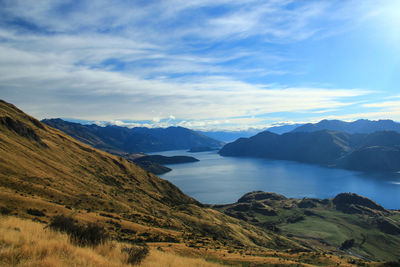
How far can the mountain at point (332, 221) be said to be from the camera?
107656 millimetres

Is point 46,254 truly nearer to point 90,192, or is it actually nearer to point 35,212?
point 35,212

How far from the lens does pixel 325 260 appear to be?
41.2m

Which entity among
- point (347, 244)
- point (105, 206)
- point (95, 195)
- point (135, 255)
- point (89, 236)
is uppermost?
point (89, 236)

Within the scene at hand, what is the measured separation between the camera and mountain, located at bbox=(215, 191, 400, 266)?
107656mm

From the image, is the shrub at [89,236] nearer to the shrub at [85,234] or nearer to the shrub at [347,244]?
the shrub at [85,234]

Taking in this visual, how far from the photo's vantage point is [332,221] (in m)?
142

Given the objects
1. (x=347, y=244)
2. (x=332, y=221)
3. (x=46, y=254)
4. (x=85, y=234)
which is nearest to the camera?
(x=46, y=254)

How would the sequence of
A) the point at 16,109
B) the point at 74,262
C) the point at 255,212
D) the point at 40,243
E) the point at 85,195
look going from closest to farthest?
the point at 74,262 → the point at 40,243 → the point at 85,195 → the point at 16,109 → the point at 255,212

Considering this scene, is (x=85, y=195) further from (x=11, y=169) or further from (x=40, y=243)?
(x=40, y=243)

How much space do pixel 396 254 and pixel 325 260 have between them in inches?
3738

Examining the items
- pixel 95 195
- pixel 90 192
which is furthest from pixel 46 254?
pixel 90 192

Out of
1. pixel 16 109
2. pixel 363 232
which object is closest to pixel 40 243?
pixel 16 109

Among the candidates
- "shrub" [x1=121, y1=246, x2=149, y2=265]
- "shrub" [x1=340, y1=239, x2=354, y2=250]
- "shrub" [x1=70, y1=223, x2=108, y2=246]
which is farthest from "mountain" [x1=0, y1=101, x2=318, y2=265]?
"shrub" [x1=340, y1=239, x2=354, y2=250]

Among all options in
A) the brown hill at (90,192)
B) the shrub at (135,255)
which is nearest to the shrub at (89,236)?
the shrub at (135,255)
